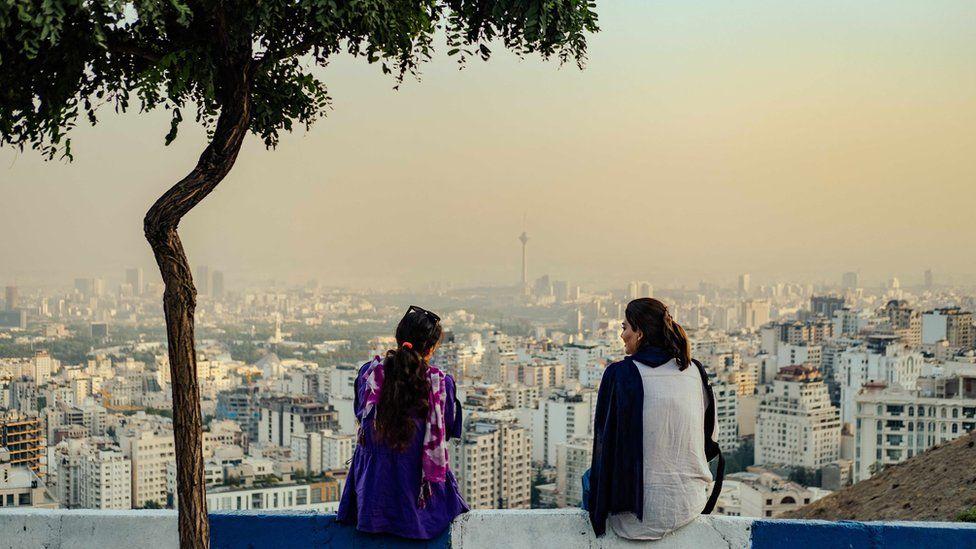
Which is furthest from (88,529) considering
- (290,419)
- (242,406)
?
(242,406)

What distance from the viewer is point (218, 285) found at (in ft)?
142

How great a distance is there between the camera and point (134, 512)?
10.1 ft

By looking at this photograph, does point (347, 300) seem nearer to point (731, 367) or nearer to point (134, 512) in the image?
point (731, 367)

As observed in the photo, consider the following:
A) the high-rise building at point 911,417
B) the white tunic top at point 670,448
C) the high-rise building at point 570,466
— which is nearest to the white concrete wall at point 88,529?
the white tunic top at point 670,448

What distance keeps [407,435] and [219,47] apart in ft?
3.73

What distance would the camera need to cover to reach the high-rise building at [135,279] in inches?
1428

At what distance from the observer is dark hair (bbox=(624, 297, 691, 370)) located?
2.77 meters

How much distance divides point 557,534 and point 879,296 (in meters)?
63.1

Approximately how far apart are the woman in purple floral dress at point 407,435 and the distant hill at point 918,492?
153 inches

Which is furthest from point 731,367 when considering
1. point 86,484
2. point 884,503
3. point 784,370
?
point 884,503

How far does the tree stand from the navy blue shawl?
0.92 meters

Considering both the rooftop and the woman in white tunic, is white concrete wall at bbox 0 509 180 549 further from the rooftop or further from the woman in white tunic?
the woman in white tunic

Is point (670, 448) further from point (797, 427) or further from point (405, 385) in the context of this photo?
point (797, 427)

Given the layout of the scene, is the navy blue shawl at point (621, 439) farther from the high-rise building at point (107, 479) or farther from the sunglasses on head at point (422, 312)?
the high-rise building at point (107, 479)
